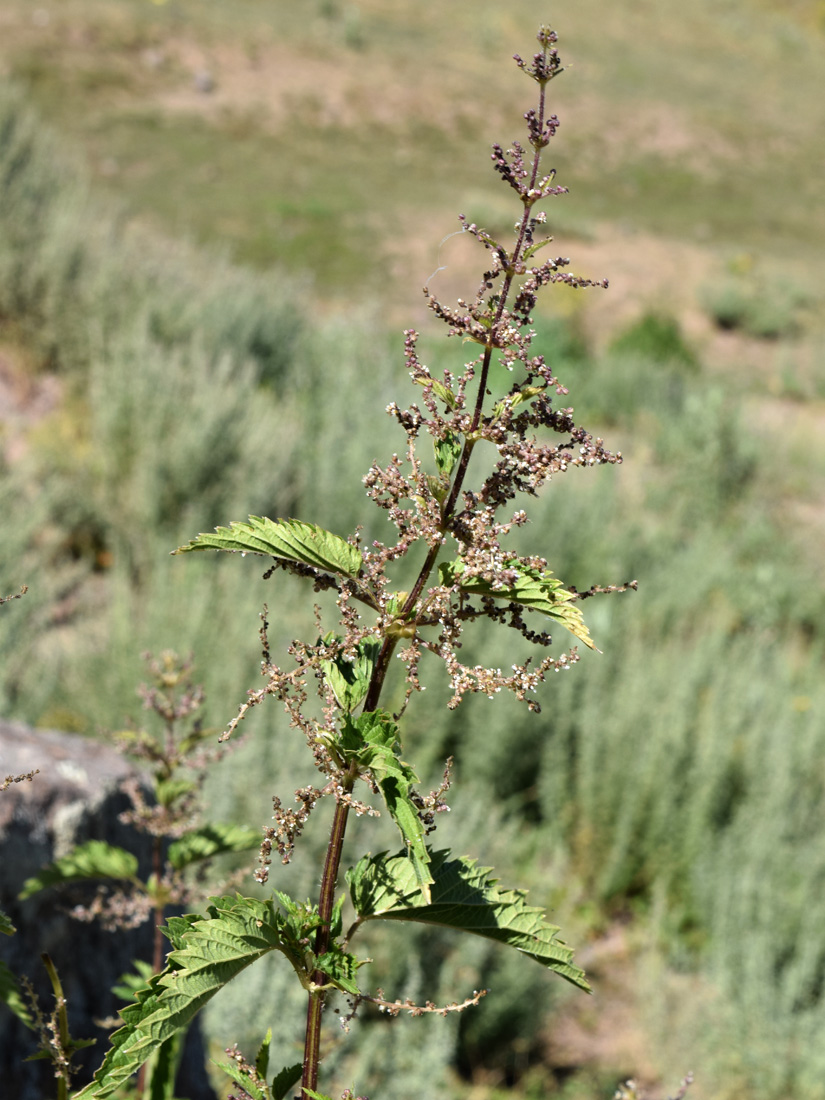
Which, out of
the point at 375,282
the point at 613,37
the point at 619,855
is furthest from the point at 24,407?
the point at 613,37

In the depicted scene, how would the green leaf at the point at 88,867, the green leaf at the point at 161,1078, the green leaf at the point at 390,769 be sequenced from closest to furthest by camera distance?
the green leaf at the point at 390,769, the green leaf at the point at 161,1078, the green leaf at the point at 88,867

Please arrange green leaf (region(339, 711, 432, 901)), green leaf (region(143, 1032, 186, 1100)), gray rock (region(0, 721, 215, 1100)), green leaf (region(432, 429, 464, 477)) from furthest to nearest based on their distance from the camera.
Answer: gray rock (region(0, 721, 215, 1100)) < green leaf (region(143, 1032, 186, 1100)) < green leaf (region(432, 429, 464, 477)) < green leaf (region(339, 711, 432, 901))

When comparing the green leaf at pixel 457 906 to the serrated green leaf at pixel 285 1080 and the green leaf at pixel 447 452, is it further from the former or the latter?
the green leaf at pixel 447 452

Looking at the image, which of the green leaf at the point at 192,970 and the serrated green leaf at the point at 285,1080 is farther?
the serrated green leaf at the point at 285,1080

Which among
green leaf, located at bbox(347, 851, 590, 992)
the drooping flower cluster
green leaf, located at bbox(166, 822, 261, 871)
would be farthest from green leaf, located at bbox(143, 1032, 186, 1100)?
the drooping flower cluster

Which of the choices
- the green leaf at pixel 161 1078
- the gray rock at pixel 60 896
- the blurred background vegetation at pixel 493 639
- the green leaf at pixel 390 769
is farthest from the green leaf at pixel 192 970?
the gray rock at pixel 60 896

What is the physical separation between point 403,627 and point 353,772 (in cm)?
14

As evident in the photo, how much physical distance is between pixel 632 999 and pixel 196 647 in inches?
83.5

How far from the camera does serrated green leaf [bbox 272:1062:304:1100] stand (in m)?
0.88

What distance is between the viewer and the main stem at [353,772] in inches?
31.4

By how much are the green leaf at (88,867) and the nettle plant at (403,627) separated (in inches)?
18.7

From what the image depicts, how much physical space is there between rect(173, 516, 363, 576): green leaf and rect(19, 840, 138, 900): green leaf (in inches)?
25.9

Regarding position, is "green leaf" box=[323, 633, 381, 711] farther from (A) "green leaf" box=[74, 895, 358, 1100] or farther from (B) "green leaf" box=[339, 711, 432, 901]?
(A) "green leaf" box=[74, 895, 358, 1100]

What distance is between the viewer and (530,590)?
84cm
